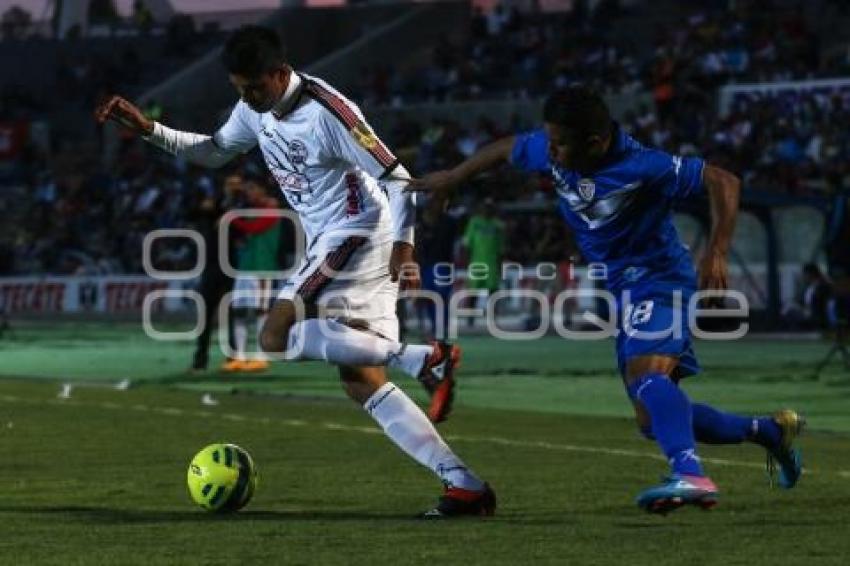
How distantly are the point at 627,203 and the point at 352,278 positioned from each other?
1.51 meters

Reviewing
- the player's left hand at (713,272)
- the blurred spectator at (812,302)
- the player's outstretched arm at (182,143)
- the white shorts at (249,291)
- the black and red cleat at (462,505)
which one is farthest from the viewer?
the blurred spectator at (812,302)

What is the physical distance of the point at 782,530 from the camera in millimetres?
8719

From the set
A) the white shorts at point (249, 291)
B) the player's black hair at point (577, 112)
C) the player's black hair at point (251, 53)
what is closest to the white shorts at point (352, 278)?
the player's black hair at point (251, 53)

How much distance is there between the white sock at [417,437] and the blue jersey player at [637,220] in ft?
2.77

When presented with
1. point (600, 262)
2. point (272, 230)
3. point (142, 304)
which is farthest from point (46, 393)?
Result: point (142, 304)

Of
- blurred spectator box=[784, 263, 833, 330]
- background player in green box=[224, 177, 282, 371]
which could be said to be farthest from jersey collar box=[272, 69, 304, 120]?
blurred spectator box=[784, 263, 833, 330]

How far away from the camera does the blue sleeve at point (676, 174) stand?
913 centimetres

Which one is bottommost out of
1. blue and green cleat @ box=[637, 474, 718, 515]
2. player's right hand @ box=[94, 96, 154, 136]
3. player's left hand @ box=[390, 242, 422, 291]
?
blue and green cleat @ box=[637, 474, 718, 515]

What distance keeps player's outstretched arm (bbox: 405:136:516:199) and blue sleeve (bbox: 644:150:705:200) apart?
2.03ft

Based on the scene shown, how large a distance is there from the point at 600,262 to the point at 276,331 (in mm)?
1533

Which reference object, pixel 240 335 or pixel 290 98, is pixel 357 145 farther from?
pixel 240 335

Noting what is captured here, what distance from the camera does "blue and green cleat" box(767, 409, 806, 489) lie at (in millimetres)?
9844

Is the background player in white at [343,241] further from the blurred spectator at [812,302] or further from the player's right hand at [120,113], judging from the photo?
the blurred spectator at [812,302]

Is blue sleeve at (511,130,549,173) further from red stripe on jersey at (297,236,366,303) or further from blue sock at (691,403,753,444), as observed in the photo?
blue sock at (691,403,753,444)
